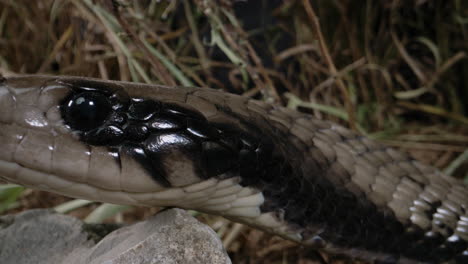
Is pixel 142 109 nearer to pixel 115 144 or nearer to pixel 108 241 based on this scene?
pixel 115 144

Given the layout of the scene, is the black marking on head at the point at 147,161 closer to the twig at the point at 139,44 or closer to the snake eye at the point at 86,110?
the snake eye at the point at 86,110

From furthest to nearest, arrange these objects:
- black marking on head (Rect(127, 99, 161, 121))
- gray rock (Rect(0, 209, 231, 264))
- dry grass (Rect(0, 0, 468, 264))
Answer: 1. dry grass (Rect(0, 0, 468, 264))
2. black marking on head (Rect(127, 99, 161, 121))
3. gray rock (Rect(0, 209, 231, 264))

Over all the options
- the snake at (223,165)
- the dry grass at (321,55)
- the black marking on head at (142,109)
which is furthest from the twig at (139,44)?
the black marking on head at (142,109)

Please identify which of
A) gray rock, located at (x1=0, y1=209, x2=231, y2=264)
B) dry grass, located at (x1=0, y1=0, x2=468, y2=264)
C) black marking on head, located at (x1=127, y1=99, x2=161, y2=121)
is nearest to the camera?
gray rock, located at (x1=0, y1=209, x2=231, y2=264)

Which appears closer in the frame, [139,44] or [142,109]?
[142,109]

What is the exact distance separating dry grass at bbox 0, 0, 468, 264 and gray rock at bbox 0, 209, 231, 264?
70 cm

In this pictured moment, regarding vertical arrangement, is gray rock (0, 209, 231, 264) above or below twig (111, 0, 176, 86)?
below

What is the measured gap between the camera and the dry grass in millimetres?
2209

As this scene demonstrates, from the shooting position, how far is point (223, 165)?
119 centimetres

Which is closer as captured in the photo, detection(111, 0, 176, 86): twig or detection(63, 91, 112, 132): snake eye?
detection(63, 91, 112, 132): snake eye

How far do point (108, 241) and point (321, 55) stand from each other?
135 centimetres

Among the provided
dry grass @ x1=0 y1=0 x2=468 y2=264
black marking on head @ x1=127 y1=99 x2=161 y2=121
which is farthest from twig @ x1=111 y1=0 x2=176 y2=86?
black marking on head @ x1=127 y1=99 x2=161 y2=121

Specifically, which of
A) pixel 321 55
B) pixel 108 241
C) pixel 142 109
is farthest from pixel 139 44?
pixel 321 55

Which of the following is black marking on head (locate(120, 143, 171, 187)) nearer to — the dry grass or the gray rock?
the gray rock
